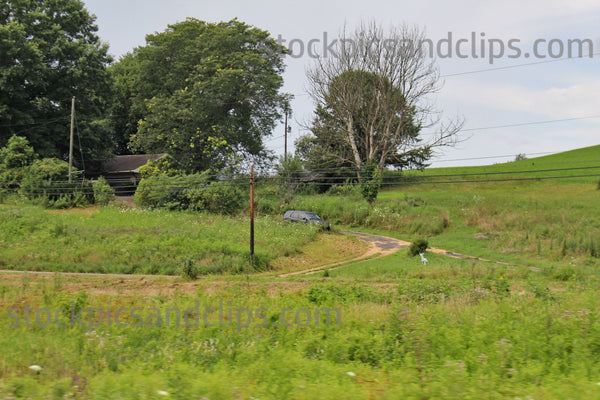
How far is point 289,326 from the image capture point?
10109mm

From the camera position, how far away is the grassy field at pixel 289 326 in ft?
18.8

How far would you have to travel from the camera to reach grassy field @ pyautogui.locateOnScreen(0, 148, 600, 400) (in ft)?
18.8

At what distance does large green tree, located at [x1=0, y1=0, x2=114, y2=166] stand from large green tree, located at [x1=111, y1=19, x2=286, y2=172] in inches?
174

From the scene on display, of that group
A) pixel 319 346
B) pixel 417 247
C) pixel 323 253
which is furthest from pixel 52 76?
pixel 319 346

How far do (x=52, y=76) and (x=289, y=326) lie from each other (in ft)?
140

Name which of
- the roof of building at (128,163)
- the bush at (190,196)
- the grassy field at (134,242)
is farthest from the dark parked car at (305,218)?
the roof of building at (128,163)

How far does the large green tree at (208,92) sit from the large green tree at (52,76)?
174 inches

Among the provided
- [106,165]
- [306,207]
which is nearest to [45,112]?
[106,165]

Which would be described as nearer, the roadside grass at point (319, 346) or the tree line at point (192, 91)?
the roadside grass at point (319, 346)

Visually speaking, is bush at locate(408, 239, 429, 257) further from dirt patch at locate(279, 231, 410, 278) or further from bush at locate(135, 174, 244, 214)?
bush at locate(135, 174, 244, 214)

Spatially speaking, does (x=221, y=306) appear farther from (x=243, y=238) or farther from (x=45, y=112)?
(x=45, y=112)

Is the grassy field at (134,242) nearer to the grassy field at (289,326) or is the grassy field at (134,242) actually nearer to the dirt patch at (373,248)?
the grassy field at (289,326)

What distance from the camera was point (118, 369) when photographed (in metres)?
7.37

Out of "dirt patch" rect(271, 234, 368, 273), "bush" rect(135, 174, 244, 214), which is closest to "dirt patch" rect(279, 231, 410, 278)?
"dirt patch" rect(271, 234, 368, 273)
